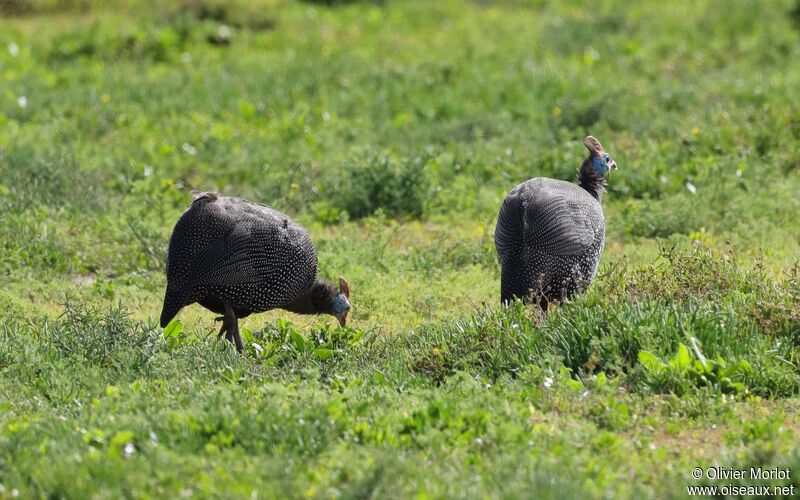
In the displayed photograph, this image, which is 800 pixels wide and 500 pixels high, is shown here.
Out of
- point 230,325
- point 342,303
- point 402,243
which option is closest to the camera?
point 230,325

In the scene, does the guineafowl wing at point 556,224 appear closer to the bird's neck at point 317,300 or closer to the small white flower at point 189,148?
the bird's neck at point 317,300

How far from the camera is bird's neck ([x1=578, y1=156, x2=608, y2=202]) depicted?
761cm

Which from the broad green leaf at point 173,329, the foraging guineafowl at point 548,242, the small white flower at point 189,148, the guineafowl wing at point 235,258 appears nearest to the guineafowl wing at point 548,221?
the foraging guineafowl at point 548,242

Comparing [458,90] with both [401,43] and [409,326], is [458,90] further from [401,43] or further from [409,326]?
[409,326]

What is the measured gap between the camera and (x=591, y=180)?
7.66 m

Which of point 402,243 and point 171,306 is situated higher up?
point 171,306

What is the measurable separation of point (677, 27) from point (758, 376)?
10.2 meters

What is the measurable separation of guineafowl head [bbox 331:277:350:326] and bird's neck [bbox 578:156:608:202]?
176cm

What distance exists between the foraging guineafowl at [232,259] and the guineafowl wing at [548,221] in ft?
4.61

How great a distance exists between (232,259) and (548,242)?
1967 mm

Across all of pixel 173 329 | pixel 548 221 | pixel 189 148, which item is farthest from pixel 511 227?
pixel 189 148

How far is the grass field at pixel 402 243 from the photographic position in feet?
16.6

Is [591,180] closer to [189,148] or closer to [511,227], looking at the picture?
[511,227]

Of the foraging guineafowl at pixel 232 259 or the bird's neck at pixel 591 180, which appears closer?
the foraging guineafowl at pixel 232 259
